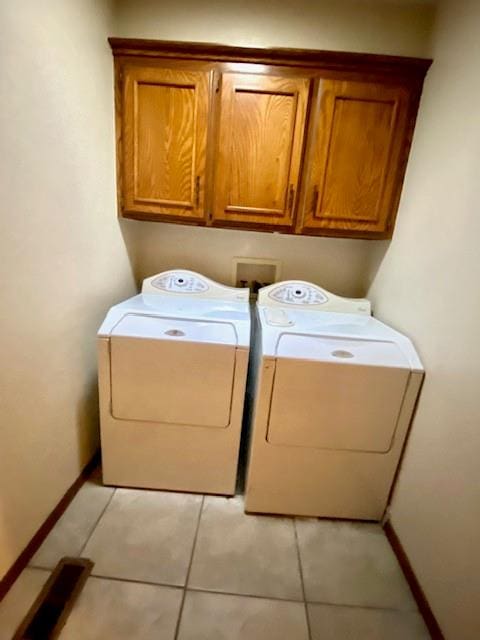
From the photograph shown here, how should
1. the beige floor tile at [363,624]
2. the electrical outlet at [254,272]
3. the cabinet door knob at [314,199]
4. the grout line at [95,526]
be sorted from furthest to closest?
the electrical outlet at [254,272] → the cabinet door knob at [314,199] → the grout line at [95,526] → the beige floor tile at [363,624]

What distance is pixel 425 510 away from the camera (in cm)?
136

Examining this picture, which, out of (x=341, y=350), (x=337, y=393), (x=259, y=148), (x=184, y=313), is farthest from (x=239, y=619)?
(x=259, y=148)

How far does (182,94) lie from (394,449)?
77.0 inches

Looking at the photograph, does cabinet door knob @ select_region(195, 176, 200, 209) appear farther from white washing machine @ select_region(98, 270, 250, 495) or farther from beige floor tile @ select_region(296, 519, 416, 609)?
beige floor tile @ select_region(296, 519, 416, 609)

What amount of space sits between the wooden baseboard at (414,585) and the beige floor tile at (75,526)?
54.0 inches

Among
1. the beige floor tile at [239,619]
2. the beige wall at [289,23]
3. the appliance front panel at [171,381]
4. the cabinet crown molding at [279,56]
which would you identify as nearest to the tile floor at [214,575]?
the beige floor tile at [239,619]

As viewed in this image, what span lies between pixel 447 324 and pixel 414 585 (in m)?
1.06

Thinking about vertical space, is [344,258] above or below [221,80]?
below

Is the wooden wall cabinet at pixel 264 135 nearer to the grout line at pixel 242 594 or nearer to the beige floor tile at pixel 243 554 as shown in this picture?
the beige floor tile at pixel 243 554

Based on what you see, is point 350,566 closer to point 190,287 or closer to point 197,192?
point 190,287

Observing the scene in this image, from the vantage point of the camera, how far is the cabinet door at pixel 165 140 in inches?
64.8

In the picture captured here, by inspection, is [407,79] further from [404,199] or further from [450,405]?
[450,405]

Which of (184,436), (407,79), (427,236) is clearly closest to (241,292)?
(184,436)

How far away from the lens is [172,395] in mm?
1570
